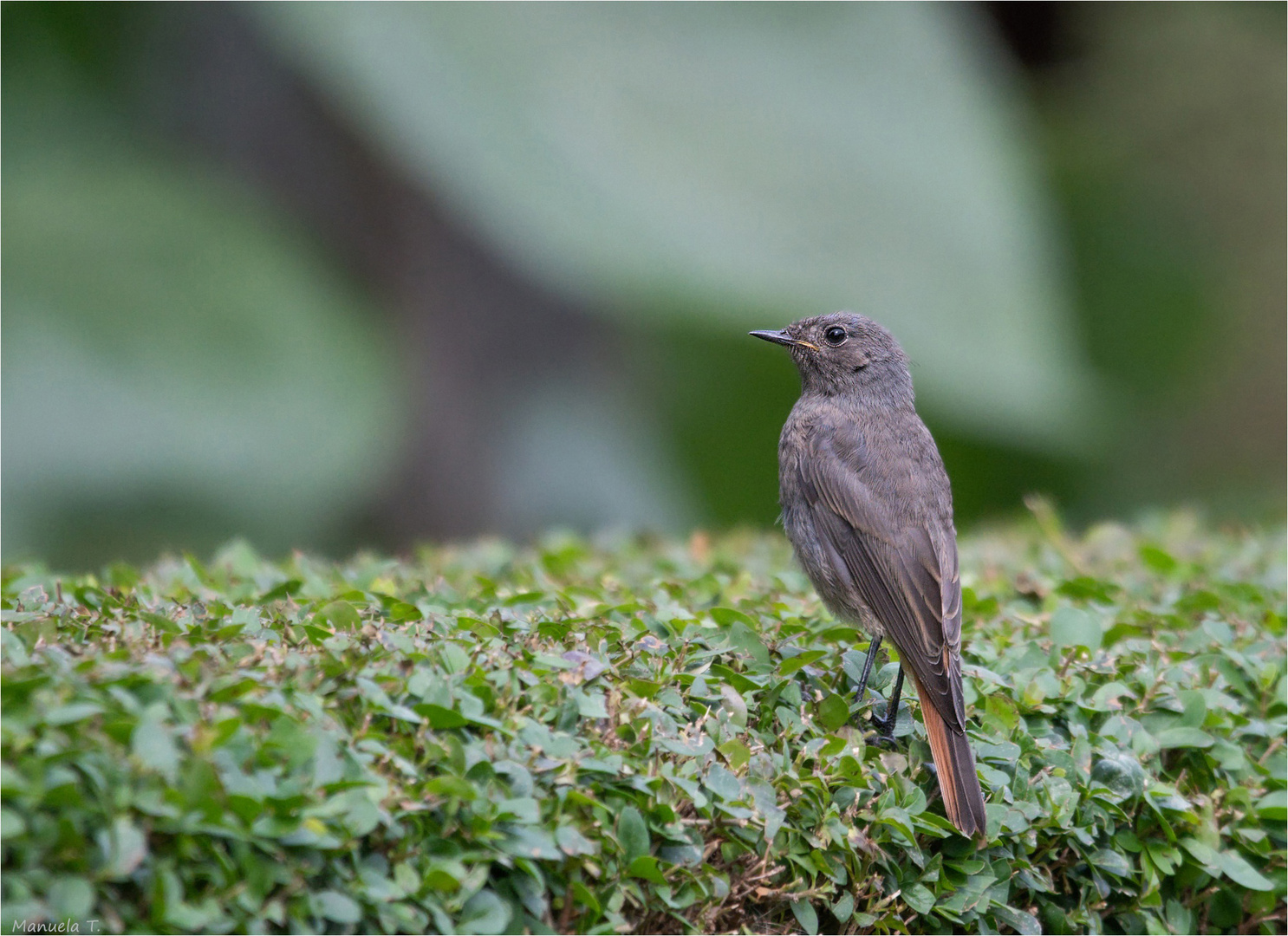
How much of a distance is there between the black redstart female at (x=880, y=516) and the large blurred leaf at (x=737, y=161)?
99cm

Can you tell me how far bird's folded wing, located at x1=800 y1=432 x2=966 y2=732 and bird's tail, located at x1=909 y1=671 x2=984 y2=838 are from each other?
0.03m

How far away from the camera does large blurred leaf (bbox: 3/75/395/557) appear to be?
591 cm

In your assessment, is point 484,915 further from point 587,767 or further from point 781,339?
point 781,339

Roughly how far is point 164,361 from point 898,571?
443cm

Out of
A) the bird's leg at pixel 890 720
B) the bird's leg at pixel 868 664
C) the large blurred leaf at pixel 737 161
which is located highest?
the large blurred leaf at pixel 737 161

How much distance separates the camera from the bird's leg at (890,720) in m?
2.59

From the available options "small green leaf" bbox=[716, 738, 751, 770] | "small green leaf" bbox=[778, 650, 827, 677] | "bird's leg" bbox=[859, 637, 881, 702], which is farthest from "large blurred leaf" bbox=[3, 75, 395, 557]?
"small green leaf" bbox=[716, 738, 751, 770]

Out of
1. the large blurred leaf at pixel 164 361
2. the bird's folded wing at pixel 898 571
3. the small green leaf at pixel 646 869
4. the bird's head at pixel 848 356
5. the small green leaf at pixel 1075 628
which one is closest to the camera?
the small green leaf at pixel 646 869

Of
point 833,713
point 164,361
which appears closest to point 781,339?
Answer: point 833,713

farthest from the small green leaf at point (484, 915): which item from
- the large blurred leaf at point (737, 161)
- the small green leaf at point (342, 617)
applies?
the large blurred leaf at point (737, 161)

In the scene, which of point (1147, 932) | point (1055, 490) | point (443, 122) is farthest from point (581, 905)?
point (1055, 490)

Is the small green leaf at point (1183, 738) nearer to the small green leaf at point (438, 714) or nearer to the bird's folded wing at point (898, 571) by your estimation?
the bird's folded wing at point (898, 571)

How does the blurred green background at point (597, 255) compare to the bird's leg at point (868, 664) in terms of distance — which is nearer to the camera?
the bird's leg at point (868, 664)

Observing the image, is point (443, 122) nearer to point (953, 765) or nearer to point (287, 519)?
point (287, 519)
